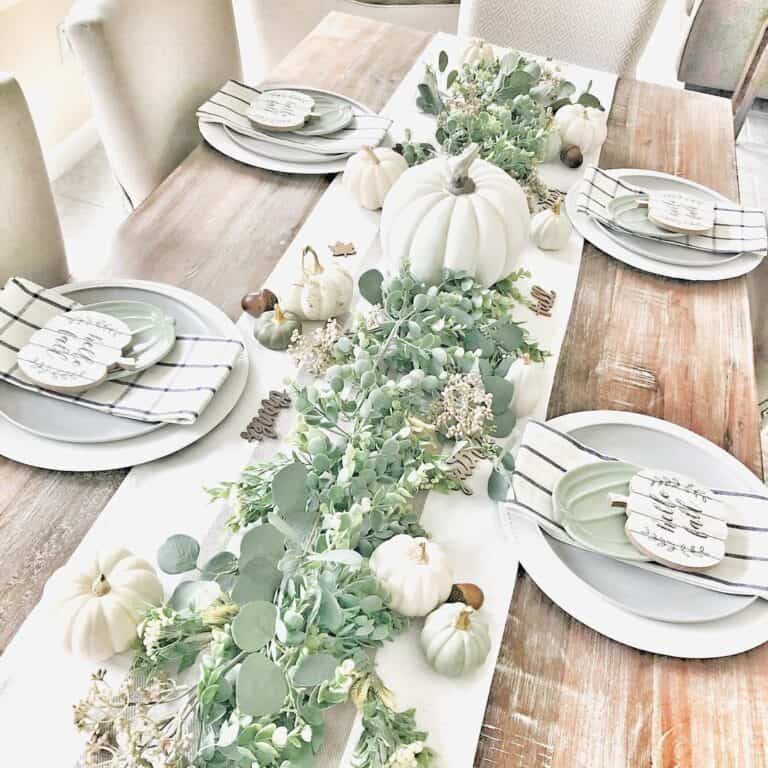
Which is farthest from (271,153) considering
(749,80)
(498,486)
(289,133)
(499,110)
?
(749,80)

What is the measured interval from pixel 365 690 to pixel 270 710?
0.08 meters

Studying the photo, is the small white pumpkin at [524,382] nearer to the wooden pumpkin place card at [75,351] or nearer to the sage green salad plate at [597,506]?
the sage green salad plate at [597,506]

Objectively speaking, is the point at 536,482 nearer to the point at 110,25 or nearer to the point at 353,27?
the point at 110,25

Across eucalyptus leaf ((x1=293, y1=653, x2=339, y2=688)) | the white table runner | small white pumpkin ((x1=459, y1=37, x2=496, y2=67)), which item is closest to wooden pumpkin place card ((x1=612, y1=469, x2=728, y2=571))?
the white table runner

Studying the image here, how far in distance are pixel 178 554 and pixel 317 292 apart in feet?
1.30

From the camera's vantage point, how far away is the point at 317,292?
100 centimetres

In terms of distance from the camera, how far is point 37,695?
2.14 ft

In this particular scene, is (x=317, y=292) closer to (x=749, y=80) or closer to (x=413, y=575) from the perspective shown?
(x=413, y=575)

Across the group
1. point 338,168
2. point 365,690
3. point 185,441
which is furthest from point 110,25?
point 365,690

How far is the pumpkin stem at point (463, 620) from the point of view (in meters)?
0.68

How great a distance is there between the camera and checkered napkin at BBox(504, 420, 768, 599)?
76 cm

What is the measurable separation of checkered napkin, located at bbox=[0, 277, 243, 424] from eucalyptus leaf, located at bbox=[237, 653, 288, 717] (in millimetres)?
339

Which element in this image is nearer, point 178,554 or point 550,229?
point 178,554

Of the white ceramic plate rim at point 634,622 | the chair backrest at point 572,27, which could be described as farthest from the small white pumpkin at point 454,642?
the chair backrest at point 572,27
